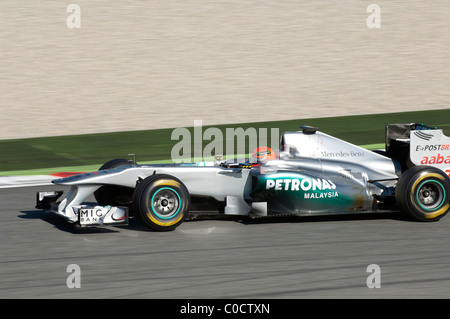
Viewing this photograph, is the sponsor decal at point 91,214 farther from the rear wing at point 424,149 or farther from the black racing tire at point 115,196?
the rear wing at point 424,149

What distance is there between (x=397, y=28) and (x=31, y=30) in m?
11.9

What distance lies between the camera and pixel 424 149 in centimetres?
933

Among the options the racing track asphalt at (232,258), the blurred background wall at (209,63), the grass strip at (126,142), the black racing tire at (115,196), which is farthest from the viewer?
the blurred background wall at (209,63)

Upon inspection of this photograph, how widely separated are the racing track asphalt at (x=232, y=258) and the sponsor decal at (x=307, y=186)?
356 millimetres

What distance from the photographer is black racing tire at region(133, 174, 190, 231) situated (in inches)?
329

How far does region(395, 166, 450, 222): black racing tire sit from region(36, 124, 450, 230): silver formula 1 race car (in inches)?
0.4

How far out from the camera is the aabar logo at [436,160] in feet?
30.7

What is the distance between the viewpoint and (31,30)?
23453 mm

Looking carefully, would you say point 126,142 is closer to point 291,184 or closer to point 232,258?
point 291,184

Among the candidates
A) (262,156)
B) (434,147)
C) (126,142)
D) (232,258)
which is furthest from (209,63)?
(232,258)

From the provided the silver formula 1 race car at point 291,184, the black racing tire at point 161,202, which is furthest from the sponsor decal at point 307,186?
the black racing tire at point 161,202

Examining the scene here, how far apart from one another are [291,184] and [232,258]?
1700 mm

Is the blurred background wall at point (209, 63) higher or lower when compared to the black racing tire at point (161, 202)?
higher

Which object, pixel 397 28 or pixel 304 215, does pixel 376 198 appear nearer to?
pixel 304 215
